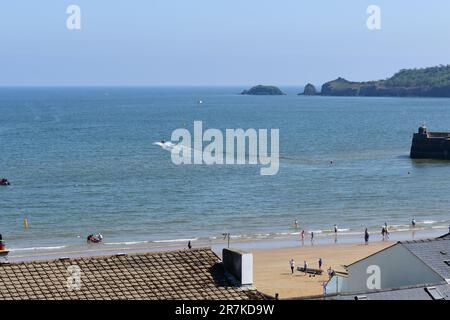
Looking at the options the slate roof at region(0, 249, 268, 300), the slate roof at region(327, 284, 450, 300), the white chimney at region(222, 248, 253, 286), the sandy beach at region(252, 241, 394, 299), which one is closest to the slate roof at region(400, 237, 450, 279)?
the slate roof at region(327, 284, 450, 300)

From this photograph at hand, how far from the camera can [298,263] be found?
41.9 m

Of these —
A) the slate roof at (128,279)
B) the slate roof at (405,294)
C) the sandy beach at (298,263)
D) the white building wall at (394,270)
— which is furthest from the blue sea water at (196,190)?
the slate roof at (405,294)

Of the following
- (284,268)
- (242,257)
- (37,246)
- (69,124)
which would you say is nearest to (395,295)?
(242,257)

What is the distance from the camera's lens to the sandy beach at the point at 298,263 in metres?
36.1

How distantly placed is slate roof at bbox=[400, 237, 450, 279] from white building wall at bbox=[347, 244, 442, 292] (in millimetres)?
164

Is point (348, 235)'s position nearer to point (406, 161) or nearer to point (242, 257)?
point (242, 257)

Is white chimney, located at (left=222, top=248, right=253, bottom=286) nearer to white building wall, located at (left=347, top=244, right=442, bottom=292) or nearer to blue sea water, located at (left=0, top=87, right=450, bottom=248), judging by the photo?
white building wall, located at (left=347, top=244, right=442, bottom=292)

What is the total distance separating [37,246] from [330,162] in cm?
4953

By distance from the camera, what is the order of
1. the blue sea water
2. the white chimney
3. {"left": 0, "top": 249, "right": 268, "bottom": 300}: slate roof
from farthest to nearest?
the blue sea water, the white chimney, {"left": 0, "top": 249, "right": 268, "bottom": 300}: slate roof

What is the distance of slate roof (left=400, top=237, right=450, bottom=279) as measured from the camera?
23953mm

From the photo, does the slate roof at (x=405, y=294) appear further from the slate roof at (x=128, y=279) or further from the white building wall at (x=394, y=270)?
the white building wall at (x=394, y=270)

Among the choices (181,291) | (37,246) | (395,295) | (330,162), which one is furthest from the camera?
(330,162)

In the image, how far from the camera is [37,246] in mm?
47625

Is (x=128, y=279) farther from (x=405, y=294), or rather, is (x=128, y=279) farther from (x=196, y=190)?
(x=196, y=190)
